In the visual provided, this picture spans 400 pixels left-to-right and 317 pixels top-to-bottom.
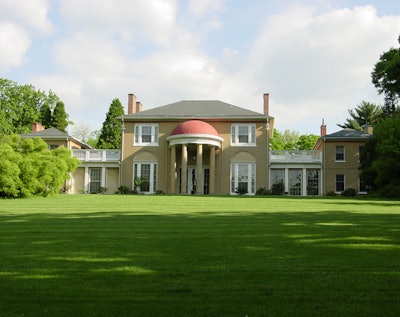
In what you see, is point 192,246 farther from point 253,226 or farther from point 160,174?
point 160,174

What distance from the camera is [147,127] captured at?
4103cm

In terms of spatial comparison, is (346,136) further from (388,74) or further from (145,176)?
(145,176)

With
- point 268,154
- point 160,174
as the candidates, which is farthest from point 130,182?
point 268,154

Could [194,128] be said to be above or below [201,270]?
above

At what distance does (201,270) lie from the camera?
6.96 metres

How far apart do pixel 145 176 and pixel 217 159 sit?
6.46 meters

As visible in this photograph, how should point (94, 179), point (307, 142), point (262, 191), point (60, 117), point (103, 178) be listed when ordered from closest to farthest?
point (262, 191), point (103, 178), point (94, 179), point (60, 117), point (307, 142)

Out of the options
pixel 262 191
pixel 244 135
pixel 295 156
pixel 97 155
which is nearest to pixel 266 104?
pixel 244 135

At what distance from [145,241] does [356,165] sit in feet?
116

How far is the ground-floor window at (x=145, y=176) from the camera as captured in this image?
40156mm

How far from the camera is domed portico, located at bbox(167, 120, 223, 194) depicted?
1462 inches

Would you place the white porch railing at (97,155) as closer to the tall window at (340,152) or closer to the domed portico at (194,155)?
the domed portico at (194,155)

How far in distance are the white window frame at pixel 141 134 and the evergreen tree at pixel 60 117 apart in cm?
2334

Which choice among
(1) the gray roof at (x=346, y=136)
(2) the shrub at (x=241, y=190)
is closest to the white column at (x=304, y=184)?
(1) the gray roof at (x=346, y=136)
